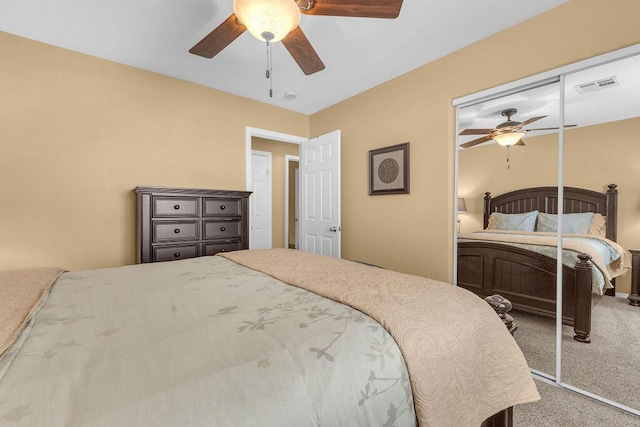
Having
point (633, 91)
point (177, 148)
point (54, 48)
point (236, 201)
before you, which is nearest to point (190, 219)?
point (236, 201)

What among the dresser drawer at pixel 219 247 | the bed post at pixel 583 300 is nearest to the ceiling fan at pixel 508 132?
the bed post at pixel 583 300

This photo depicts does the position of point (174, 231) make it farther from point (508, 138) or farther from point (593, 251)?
point (593, 251)

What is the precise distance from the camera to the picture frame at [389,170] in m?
3.00

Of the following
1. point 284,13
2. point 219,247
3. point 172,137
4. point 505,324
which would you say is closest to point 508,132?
point 505,324

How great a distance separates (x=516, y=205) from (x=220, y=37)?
2.45m

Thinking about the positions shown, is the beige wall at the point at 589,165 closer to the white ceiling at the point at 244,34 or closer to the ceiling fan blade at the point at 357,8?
the white ceiling at the point at 244,34

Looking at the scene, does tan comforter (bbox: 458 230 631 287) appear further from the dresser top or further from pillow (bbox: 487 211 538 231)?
the dresser top

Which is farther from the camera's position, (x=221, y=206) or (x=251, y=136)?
(x=251, y=136)

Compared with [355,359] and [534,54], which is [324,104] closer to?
[534,54]

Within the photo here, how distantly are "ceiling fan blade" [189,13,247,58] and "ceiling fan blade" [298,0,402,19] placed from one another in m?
0.44

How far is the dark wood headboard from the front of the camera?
1.77 m

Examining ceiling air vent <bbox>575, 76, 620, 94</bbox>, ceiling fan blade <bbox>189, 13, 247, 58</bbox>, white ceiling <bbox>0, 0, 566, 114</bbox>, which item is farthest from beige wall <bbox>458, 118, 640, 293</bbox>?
ceiling fan blade <bbox>189, 13, 247, 58</bbox>

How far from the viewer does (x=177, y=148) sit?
3.12m

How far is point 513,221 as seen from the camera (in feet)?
7.14
